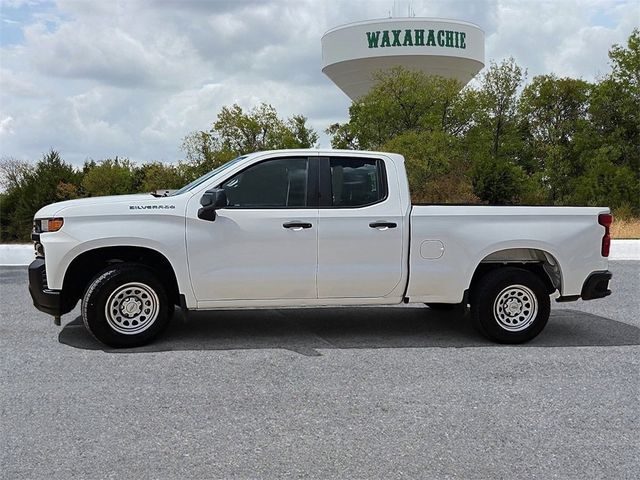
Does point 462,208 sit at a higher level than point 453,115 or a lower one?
lower

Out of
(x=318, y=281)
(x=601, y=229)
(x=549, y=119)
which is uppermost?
(x=549, y=119)

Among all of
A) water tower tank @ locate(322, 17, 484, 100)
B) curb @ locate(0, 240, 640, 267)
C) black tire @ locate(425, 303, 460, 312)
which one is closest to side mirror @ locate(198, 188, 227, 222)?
black tire @ locate(425, 303, 460, 312)

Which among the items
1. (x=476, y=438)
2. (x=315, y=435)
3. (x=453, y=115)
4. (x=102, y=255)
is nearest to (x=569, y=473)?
(x=476, y=438)

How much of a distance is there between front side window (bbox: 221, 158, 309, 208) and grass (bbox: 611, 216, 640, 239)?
14.1m

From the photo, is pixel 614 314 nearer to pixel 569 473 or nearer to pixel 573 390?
pixel 573 390

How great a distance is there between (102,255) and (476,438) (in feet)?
13.5

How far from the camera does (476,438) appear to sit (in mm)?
4496

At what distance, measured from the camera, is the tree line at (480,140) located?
26.0 meters

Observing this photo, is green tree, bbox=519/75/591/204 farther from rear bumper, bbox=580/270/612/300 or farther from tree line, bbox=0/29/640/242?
rear bumper, bbox=580/270/612/300

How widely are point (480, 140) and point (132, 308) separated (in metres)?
28.2

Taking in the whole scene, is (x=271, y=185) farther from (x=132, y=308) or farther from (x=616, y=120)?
(x=616, y=120)

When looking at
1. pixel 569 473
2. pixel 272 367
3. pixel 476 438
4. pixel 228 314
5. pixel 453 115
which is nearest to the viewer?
pixel 569 473

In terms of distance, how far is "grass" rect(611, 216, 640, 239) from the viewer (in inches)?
741

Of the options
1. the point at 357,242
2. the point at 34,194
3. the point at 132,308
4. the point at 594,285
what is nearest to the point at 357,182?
the point at 357,242
